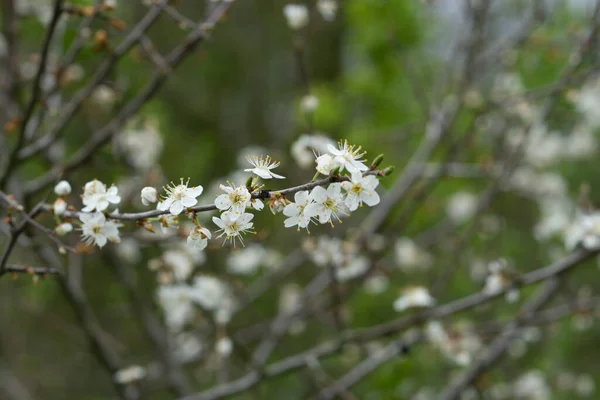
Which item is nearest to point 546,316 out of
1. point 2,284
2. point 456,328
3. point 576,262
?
point 456,328

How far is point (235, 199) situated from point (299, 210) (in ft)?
0.42

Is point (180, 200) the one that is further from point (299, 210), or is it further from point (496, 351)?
point (496, 351)

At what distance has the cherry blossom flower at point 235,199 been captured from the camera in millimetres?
981

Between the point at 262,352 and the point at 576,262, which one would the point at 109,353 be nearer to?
the point at 262,352

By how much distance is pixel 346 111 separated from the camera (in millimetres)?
4332

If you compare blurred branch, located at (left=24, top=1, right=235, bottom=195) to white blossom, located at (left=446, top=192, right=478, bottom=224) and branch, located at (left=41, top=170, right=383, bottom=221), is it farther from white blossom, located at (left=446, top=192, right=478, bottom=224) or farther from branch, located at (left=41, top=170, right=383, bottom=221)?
white blossom, located at (left=446, top=192, right=478, bottom=224)

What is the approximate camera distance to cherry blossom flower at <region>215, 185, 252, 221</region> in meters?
0.98

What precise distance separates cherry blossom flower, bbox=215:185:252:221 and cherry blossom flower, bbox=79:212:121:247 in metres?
0.24

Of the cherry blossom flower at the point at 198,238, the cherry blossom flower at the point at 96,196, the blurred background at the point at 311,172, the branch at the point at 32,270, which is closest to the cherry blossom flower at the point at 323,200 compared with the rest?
the cherry blossom flower at the point at 198,238

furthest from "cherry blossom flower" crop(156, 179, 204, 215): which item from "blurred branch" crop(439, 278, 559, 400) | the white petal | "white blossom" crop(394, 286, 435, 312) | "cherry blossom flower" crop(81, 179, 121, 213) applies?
"blurred branch" crop(439, 278, 559, 400)

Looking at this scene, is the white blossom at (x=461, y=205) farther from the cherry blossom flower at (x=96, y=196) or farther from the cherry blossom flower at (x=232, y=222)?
the cherry blossom flower at (x=96, y=196)

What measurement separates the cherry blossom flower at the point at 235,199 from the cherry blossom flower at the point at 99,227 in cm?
24

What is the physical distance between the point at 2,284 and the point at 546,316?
363cm

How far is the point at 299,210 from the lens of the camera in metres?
1.05
